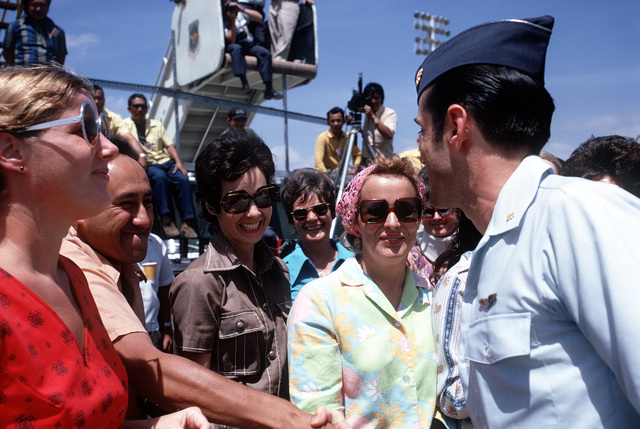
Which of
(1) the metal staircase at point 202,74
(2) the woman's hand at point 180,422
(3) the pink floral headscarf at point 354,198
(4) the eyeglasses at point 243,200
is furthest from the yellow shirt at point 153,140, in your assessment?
(2) the woman's hand at point 180,422

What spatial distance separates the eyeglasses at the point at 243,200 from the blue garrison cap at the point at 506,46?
1.33 metres

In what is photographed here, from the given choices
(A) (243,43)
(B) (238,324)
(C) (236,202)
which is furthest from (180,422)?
(A) (243,43)

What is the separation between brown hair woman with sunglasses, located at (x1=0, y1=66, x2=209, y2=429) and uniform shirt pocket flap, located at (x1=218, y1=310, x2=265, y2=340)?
859 millimetres

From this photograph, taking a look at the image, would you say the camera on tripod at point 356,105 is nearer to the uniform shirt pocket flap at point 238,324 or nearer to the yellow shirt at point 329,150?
the yellow shirt at point 329,150

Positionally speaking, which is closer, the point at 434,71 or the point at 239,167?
the point at 434,71

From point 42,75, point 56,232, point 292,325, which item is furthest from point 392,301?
point 42,75

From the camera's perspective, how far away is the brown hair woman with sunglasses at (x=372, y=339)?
6.36ft

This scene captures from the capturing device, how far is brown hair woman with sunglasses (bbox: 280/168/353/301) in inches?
136

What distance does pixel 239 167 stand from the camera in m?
2.58

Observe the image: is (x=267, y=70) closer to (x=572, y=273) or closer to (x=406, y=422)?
(x=406, y=422)

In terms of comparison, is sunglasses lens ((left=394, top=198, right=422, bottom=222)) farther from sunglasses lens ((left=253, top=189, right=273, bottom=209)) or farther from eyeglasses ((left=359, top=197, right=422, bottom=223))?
sunglasses lens ((left=253, top=189, right=273, bottom=209))

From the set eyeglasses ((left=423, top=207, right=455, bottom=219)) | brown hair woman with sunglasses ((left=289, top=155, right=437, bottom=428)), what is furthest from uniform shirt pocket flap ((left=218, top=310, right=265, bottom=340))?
eyeglasses ((left=423, top=207, right=455, bottom=219))

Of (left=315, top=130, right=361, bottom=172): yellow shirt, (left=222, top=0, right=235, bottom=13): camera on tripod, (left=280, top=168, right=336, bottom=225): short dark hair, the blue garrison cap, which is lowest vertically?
(left=280, top=168, right=336, bottom=225): short dark hair

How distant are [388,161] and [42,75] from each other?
1.59 metres
